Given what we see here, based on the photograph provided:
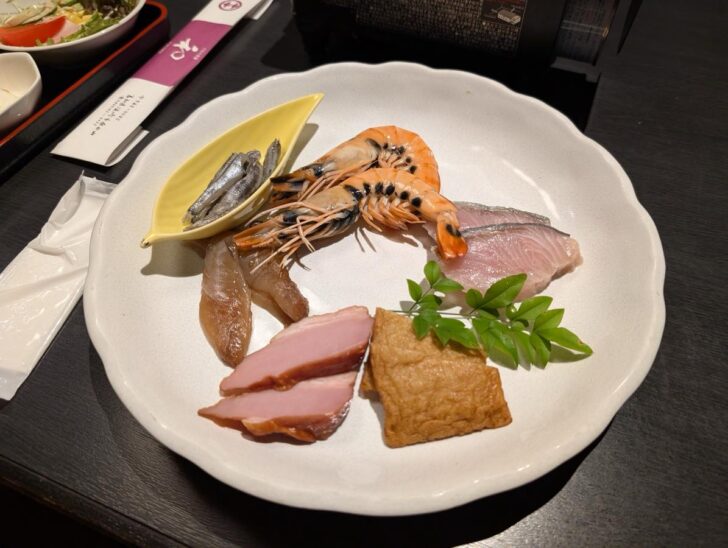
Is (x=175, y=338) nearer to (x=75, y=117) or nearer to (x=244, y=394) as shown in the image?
(x=244, y=394)

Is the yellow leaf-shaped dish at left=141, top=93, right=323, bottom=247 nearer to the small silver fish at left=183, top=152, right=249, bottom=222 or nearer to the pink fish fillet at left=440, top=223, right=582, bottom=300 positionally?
the small silver fish at left=183, top=152, right=249, bottom=222

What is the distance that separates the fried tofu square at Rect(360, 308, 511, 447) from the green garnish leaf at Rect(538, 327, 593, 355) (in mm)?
175

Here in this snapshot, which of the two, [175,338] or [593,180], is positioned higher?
[593,180]

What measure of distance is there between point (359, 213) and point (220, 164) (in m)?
0.48

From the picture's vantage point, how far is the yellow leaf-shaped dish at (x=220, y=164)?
61.2 inches

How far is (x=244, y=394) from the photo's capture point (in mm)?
1312

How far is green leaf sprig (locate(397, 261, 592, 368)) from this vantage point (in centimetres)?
132

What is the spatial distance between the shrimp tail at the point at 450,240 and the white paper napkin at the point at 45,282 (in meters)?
1.07

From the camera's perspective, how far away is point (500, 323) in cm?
138

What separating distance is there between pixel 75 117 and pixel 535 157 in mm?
1758

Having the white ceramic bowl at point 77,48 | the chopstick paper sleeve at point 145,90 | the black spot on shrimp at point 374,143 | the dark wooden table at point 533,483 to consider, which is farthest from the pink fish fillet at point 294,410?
the white ceramic bowl at point 77,48

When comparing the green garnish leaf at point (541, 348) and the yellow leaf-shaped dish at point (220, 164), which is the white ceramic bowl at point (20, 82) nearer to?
the yellow leaf-shaped dish at point (220, 164)

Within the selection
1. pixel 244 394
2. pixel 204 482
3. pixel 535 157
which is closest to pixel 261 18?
pixel 535 157

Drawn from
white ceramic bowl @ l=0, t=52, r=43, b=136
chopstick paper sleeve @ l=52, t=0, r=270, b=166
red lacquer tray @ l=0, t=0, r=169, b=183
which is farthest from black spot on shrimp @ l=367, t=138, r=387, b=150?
white ceramic bowl @ l=0, t=52, r=43, b=136
